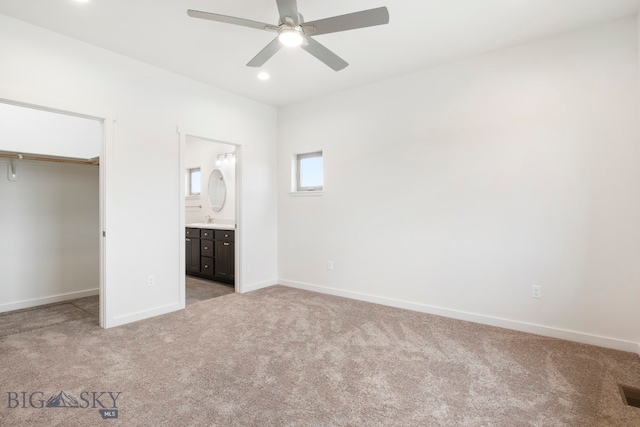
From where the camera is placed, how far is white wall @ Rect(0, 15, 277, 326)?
274 centimetres

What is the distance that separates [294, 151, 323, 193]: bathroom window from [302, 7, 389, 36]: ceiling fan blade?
246cm

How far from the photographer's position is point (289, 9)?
2.01 m

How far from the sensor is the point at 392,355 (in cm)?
257

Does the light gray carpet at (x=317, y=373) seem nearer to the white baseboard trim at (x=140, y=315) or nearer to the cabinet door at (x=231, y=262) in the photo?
the white baseboard trim at (x=140, y=315)

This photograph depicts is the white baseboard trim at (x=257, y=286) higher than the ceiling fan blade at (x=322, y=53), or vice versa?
the ceiling fan blade at (x=322, y=53)

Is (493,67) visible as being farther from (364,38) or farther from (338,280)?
(338,280)

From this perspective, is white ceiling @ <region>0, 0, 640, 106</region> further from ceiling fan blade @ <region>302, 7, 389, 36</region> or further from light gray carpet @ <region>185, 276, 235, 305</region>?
light gray carpet @ <region>185, 276, 235, 305</region>

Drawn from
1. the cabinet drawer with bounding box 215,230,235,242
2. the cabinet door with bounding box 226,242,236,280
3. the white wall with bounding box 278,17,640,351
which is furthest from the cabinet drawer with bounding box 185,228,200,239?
the white wall with bounding box 278,17,640,351

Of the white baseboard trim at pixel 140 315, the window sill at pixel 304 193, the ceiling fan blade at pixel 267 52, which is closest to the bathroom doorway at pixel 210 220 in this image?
the white baseboard trim at pixel 140 315

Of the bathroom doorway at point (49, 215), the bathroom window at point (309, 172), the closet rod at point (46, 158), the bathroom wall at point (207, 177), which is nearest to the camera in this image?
the closet rod at point (46, 158)

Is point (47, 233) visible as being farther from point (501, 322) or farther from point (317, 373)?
point (501, 322)

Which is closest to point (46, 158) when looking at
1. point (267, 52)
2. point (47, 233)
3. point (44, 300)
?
point (47, 233)

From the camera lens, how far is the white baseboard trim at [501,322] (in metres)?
2.68

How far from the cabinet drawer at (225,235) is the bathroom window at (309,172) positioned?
3.89ft
